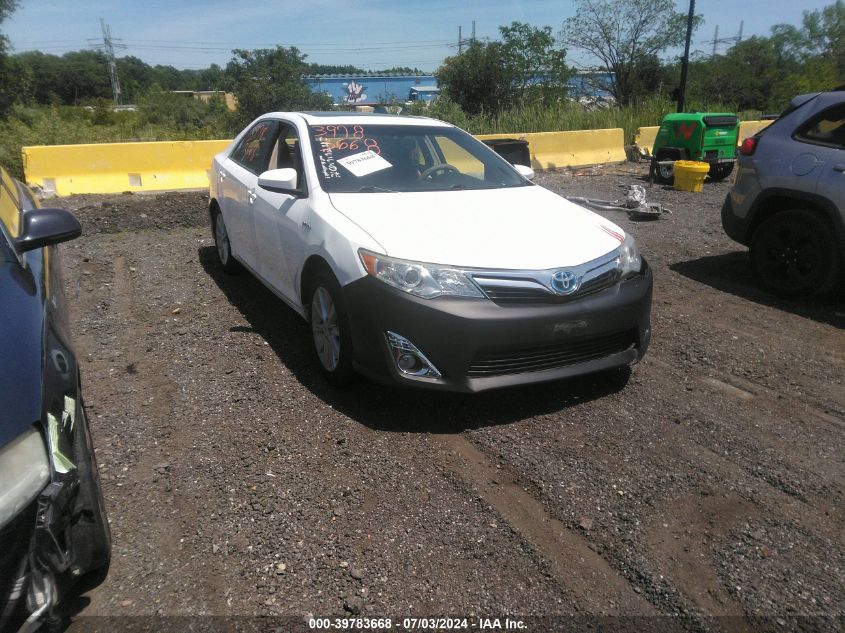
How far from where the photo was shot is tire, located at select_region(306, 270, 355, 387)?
3.61m

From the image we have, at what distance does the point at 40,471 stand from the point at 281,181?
270 centimetres

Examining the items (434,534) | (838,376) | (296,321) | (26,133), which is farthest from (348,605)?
(26,133)

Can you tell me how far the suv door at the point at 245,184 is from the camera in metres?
5.17

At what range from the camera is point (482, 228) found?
3768 mm

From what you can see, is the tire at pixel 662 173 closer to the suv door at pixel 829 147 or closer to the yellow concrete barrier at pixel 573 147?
the yellow concrete barrier at pixel 573 147

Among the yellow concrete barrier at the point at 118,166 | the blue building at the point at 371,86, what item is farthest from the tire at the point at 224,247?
the blue building at the point at 371,86

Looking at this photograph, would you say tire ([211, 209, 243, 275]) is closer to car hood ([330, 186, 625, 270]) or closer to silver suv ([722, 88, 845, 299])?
car hood ([330, 186, 625, 270])

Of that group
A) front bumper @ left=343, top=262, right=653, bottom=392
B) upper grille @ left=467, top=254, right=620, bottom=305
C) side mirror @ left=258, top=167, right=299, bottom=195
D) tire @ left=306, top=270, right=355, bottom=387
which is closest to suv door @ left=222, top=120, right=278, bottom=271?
side mirror @ left=258, top=167, right=299, bottom=195

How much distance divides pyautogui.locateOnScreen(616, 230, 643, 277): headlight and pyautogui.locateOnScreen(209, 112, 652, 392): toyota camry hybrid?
11 mm

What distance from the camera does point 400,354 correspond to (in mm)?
3379

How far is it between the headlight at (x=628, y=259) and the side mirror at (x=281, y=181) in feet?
6.85

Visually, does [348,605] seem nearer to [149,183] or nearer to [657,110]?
[149,183]

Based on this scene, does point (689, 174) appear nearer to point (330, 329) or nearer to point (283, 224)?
point (283, 224)

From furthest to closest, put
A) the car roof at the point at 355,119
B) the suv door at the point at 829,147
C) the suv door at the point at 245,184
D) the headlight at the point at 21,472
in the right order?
the suv door at the point at 829,147, the suv door at the point at 245,184, the car roof at the point at 355,119, the headlight at the point at 21,472
